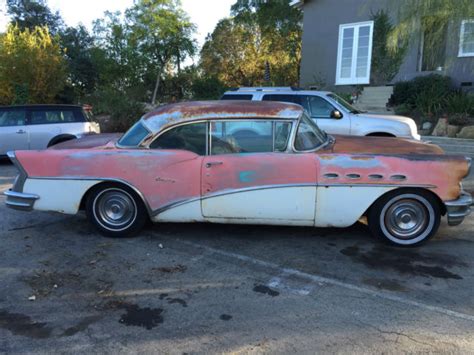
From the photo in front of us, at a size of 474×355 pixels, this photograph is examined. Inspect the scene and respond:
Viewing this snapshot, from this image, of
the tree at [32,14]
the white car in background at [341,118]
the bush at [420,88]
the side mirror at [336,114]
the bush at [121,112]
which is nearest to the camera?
the white car in background at [341,118]

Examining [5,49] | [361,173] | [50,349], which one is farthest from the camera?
[5,49]

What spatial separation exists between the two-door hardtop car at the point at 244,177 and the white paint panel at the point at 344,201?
1 centimetres

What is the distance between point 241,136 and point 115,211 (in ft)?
5.82

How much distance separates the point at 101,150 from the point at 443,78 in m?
13.2

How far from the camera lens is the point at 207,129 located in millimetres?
4949

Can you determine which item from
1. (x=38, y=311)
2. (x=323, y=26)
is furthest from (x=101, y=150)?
(x=323, y=26)

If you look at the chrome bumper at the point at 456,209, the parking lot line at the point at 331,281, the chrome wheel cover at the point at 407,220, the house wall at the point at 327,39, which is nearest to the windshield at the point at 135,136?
the parking lot line at the point at 331,281

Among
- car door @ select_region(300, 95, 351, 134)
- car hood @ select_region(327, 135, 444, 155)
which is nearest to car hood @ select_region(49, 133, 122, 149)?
car hood @ select_region(327, 135, 444, 155)

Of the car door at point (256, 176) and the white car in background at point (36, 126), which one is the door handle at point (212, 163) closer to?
the car door at point (256, 176)

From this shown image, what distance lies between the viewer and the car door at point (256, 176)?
15.4 feet

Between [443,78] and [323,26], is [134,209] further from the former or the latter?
[323,26]

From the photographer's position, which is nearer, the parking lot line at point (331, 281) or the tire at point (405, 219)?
the parking lot line at point (331, 281)

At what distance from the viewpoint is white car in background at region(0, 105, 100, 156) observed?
418 inches

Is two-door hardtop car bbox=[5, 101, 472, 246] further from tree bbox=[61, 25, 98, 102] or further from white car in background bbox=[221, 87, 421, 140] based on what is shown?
tree bbox=[61, 25, 98, 102]
